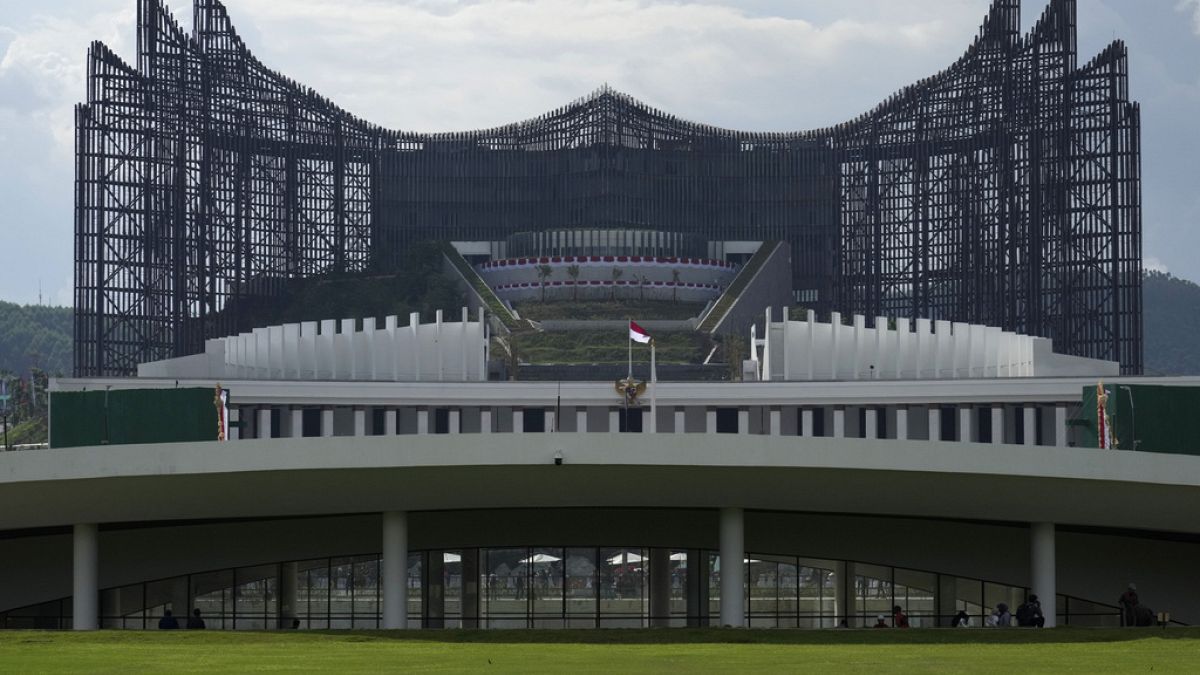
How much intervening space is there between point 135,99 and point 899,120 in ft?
178

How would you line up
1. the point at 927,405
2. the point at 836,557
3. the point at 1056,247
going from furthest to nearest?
the point at 1056,247
the point at 927,405
the point at 836,557

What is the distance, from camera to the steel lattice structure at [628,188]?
13650 cm

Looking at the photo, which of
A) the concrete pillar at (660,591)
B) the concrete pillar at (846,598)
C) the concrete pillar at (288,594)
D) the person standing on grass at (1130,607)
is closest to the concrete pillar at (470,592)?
the concrete pillar at (288,594)

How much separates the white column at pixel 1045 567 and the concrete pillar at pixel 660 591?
32.8 ft

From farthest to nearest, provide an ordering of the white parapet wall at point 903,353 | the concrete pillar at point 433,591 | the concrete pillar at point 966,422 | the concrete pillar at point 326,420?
the white parapet wall at point 903,353, the concrete pillar at point 326,420, the concrete pillar at point 966,422, the concrete pillar at point 433,591

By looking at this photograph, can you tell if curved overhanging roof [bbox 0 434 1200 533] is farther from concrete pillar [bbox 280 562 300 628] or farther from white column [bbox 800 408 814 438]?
white column [bbox 800 408 814 438]

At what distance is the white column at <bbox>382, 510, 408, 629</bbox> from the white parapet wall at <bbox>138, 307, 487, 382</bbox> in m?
56.9

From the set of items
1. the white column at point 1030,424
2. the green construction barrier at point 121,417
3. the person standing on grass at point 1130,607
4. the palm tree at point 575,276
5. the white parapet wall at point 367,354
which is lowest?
the person standing on grass at point 1130,607

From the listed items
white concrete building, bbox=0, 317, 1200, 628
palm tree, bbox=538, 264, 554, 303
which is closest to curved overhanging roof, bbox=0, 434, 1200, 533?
white concrete building, bbox=0, 317, 1200, 628

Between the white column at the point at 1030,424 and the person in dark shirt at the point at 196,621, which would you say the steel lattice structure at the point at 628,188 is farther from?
the person in dark shirt at the point at 196,621

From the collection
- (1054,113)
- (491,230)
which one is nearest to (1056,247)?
(1054,113)

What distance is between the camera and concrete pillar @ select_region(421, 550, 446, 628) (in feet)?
182

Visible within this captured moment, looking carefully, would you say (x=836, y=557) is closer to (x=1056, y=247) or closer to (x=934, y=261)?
(x=1056, y=247)

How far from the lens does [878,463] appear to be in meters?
45.9
